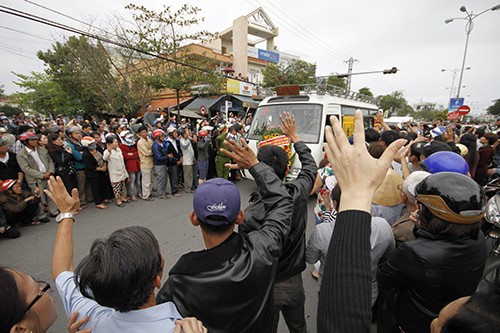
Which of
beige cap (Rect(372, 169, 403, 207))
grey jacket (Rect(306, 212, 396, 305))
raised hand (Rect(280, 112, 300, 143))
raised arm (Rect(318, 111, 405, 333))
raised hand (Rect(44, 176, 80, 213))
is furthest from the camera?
beige cap (Rect(372, 169, 403, 207))

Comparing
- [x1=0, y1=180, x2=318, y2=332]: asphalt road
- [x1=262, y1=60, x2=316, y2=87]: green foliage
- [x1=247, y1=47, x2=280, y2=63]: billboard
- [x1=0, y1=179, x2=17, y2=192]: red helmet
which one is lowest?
[x1=0, y1=180, x2=318, y2=332]: asphalt road

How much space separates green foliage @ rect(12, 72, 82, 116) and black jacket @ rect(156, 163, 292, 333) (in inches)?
1032

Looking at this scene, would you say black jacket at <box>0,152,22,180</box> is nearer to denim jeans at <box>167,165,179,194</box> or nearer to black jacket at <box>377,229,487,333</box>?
denim jeans at <box>167,165,179,194</box>

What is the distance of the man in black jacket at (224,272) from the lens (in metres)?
1.07

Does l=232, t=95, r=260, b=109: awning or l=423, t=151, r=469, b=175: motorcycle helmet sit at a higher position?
l=232, t=95, r=260, b=109: awning

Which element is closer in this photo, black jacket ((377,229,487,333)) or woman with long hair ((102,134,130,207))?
black jacket ((377,229,487,333))

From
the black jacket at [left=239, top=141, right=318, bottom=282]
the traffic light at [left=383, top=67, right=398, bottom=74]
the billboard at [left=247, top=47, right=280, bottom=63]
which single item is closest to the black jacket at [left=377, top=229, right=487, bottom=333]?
the black jacket at [left=239, top=141, right=318, bottom=282]

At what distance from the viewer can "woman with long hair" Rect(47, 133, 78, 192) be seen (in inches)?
194

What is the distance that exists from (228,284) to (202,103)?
2074 cm

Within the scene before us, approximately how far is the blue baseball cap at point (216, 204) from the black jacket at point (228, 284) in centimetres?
Answer: 12

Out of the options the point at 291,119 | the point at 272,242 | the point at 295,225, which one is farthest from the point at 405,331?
the point at 291,119

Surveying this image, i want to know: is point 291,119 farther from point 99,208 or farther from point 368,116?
point 368,116

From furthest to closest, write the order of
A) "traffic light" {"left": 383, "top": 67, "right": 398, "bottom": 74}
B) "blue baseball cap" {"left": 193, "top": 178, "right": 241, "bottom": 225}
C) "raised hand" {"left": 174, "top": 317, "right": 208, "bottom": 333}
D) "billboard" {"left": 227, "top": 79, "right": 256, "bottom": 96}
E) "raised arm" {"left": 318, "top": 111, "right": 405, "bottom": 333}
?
"billboard" {"left": 227, "top": 79, "right": 256, "bottom": 96} → "traffic light" {"left": 383, "top": 67, "right": 398, "bottom": 74} → "blue baseball cap" {"left": 193, "top": 178, "right": 241, "bottom": 225} → "raised hand" {"left": 174, "top": 317, "right": 208, "bottom": 333} → "raised arm" {"left": 318, "top": 111, "right": 405, "bottom": 333}

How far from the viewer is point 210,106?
19500 millimetres
